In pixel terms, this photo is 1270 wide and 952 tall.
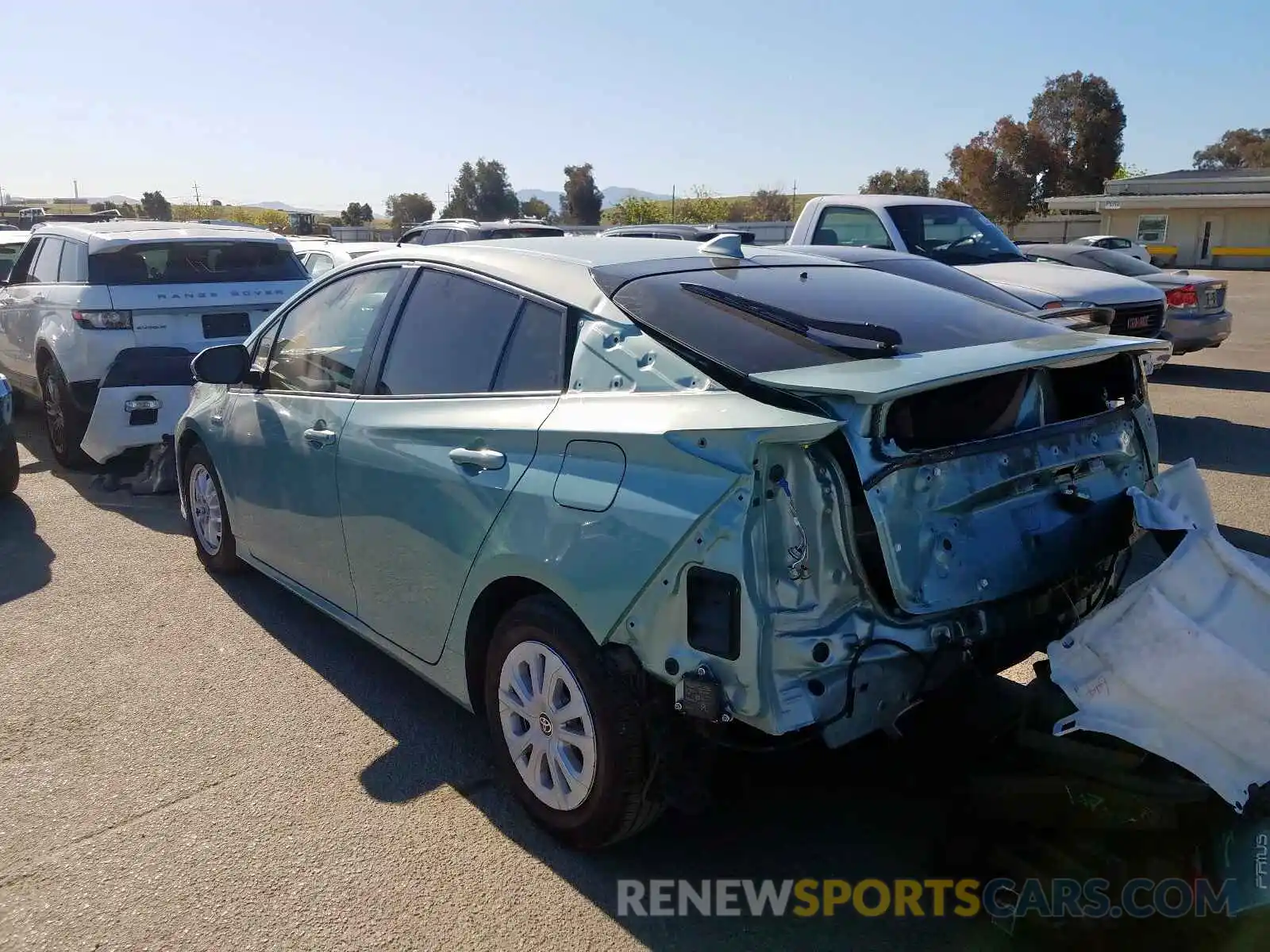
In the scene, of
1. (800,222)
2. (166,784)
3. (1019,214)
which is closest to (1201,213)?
(1019,214)

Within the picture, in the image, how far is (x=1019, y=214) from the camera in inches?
2200

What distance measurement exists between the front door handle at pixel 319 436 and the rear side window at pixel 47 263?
18.4 feet

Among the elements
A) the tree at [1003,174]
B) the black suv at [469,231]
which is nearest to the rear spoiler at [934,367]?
the black suv at [469,231]

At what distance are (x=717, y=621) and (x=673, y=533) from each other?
0.83 feet

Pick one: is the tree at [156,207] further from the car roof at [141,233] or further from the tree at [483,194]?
the car roof at [141,233]

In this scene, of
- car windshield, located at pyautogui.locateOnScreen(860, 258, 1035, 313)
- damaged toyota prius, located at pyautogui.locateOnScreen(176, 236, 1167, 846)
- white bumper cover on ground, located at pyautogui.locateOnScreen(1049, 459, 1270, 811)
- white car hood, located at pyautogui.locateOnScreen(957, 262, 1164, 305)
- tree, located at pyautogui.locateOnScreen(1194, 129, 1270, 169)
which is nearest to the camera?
white bumper cover on ground, located at pyautogui.locateOnScreen(1049, 459, 1270, 811)

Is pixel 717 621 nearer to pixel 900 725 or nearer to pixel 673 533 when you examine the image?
pixel 673 533

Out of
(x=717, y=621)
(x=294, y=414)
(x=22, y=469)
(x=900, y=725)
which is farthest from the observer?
(x=22, y=469)

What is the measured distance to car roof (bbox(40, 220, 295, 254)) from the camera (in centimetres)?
804

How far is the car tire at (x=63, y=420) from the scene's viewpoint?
7.98m

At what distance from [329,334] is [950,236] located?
7.49 meters

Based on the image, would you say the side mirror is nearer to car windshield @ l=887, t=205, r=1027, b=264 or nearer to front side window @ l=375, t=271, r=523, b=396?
front side window @ l=375, t=271, r=523, b=396

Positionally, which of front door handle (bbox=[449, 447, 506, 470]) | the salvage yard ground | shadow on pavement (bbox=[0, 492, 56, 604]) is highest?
front door handle (bbox=[449, 447, 506, 470])

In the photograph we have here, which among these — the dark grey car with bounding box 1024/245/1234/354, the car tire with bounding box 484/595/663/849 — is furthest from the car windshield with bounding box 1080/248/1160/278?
the car tire with bounding box 484/595/663/849
